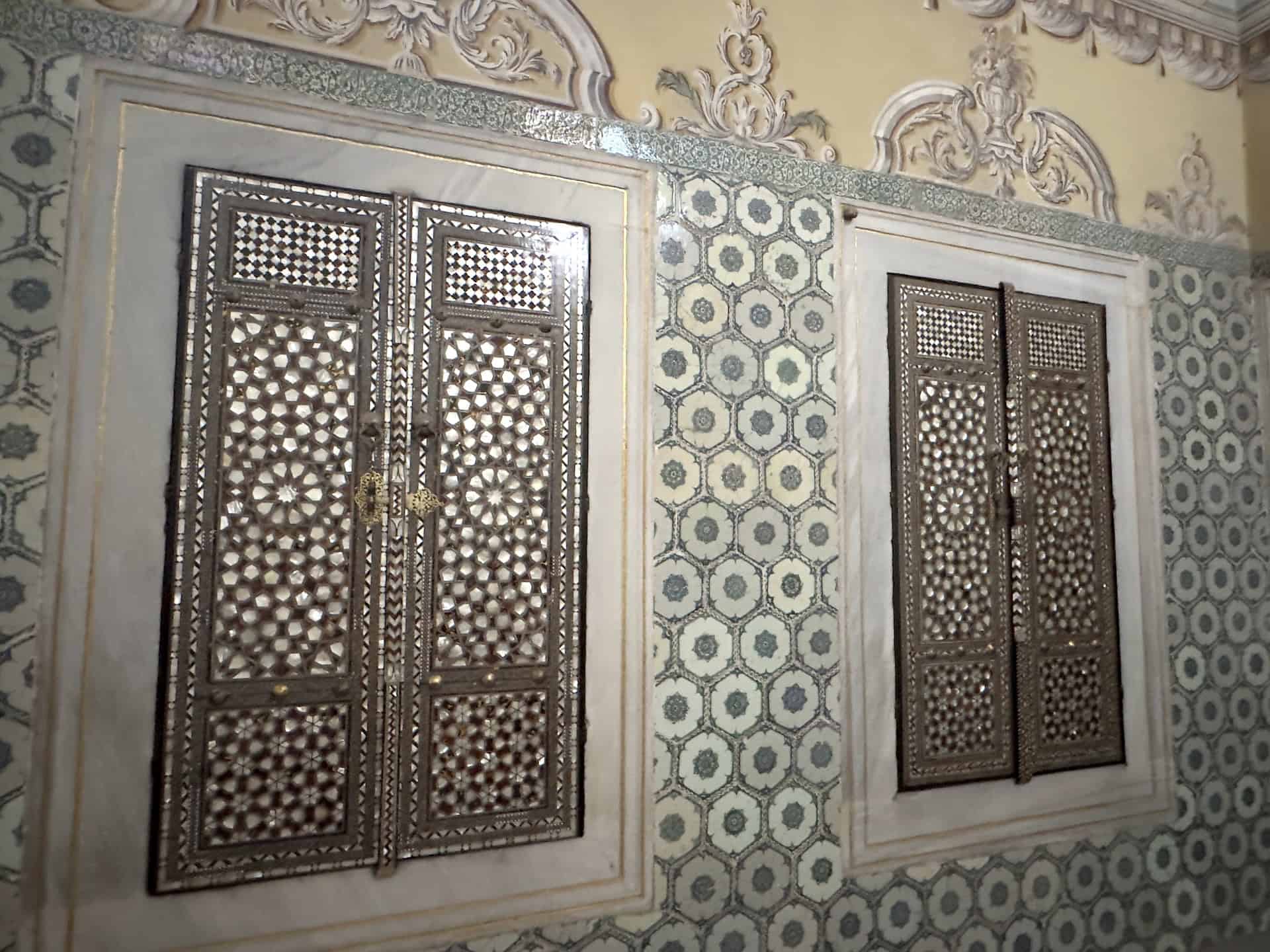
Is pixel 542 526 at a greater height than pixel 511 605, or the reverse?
pixel 542 526

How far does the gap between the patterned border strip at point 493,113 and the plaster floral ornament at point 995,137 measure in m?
0.05

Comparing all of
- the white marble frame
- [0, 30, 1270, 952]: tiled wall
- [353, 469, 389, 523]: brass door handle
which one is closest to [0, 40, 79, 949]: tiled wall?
the white marble frame

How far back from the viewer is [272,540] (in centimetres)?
168

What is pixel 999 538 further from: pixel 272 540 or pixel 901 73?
pixel 272 540

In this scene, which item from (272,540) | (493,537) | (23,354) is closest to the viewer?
(23,354)

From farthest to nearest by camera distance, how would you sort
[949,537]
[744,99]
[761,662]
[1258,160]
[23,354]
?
[1258,160] < [949,537] < [744,99] < [761,662] < [23,354]

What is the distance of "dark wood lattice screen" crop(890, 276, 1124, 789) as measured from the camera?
2236 millimetres

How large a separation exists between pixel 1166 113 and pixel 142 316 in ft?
9.02

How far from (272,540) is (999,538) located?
5.42 feet

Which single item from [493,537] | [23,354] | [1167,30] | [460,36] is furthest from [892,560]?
[1167,30]

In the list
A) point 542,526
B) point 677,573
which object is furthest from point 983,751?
point 542,526

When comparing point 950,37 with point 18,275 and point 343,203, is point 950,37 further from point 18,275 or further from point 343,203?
point 18,275

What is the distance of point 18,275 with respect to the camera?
1.56 meters

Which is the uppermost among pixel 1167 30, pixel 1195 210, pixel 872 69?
pixel 1167 30
